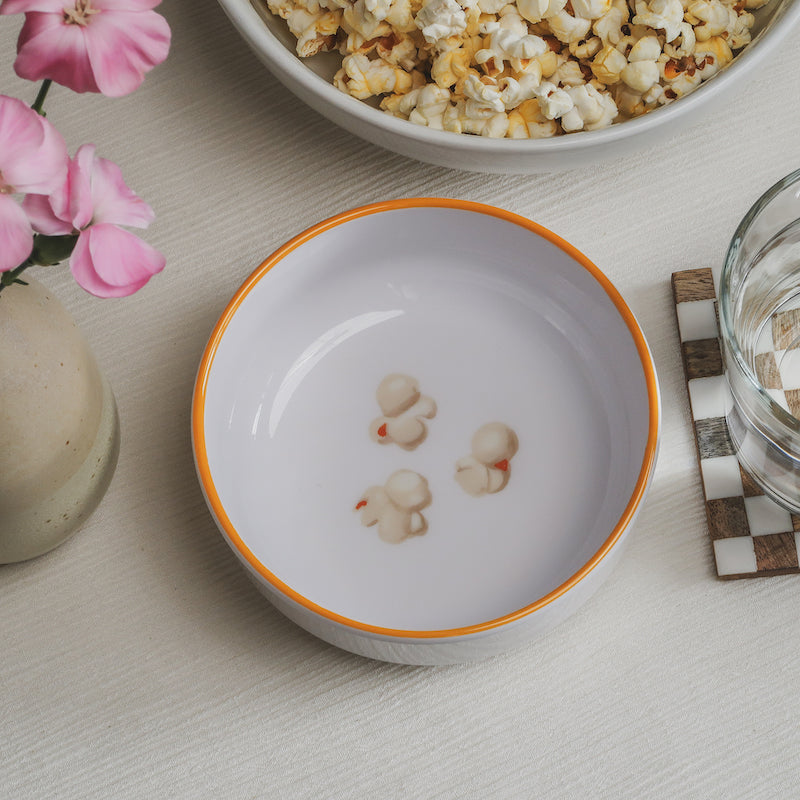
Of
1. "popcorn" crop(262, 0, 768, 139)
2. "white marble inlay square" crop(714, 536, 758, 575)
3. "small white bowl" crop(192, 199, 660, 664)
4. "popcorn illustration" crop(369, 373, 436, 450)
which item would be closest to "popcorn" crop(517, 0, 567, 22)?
"popcorn" crop(262, 0, 768, 139)

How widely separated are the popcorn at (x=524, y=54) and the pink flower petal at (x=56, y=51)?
338 mm

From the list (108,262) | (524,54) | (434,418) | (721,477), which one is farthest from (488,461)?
(108,262)

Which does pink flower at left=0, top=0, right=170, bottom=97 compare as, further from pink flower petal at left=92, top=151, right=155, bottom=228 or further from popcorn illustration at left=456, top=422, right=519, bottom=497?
popcorn illustration at left=456, top=422, right=519, bottom=497

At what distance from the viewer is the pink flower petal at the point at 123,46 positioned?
0.94 ft

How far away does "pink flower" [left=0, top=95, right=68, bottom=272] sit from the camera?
11.3 inches

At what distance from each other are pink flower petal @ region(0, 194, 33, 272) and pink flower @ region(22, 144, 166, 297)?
0.05 feet

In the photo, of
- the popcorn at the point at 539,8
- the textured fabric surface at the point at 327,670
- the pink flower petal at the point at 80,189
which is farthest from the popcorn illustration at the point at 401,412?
the pink flower petal at the point at 80,189

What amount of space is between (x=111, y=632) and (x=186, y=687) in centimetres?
6

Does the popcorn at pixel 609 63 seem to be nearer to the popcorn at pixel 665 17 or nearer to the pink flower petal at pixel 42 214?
the popcorn at pixel 665 17

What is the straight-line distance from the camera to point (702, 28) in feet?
2.00

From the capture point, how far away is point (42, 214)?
31cm

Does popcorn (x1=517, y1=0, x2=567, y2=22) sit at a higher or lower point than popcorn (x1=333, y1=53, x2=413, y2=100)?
higher

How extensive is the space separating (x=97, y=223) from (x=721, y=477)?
454mm

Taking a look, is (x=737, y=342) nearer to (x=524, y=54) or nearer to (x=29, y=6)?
(x=524, y=54)
